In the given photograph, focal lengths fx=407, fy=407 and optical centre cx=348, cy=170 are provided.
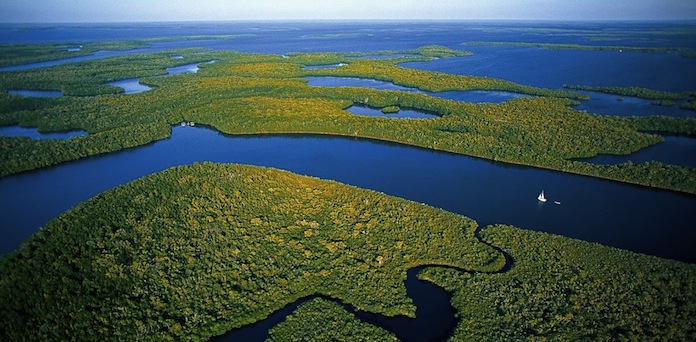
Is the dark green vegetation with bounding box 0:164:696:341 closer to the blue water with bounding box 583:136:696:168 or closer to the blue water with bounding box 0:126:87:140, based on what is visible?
the blue water with bounding box 583:136:696:168

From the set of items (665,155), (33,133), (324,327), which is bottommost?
(324,327)

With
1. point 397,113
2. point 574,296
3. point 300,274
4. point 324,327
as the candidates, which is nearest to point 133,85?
point 397,113

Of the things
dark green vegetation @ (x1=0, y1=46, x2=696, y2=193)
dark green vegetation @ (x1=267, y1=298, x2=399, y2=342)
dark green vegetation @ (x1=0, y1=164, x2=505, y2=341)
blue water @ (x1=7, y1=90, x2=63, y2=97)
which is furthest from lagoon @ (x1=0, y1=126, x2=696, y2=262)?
blue water @ (x1=7, y1=90, x2=63, y2=97)

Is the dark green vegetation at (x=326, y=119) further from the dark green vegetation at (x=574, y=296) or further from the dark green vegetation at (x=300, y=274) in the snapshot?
the dark green vegetation at (x=300, y=274)

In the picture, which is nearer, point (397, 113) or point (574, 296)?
point (574, 296)

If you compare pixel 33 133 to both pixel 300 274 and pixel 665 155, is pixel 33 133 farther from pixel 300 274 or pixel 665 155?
pixel 665 155

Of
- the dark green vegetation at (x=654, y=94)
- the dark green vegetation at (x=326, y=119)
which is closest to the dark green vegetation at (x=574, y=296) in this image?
the dark green vegetation at (x=326, y=119)

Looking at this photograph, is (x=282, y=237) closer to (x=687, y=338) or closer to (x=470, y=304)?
(x=470, y=304)

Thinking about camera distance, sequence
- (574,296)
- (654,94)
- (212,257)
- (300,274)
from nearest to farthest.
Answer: (574,296) < (300,274) < (212,257) < (654,94)
